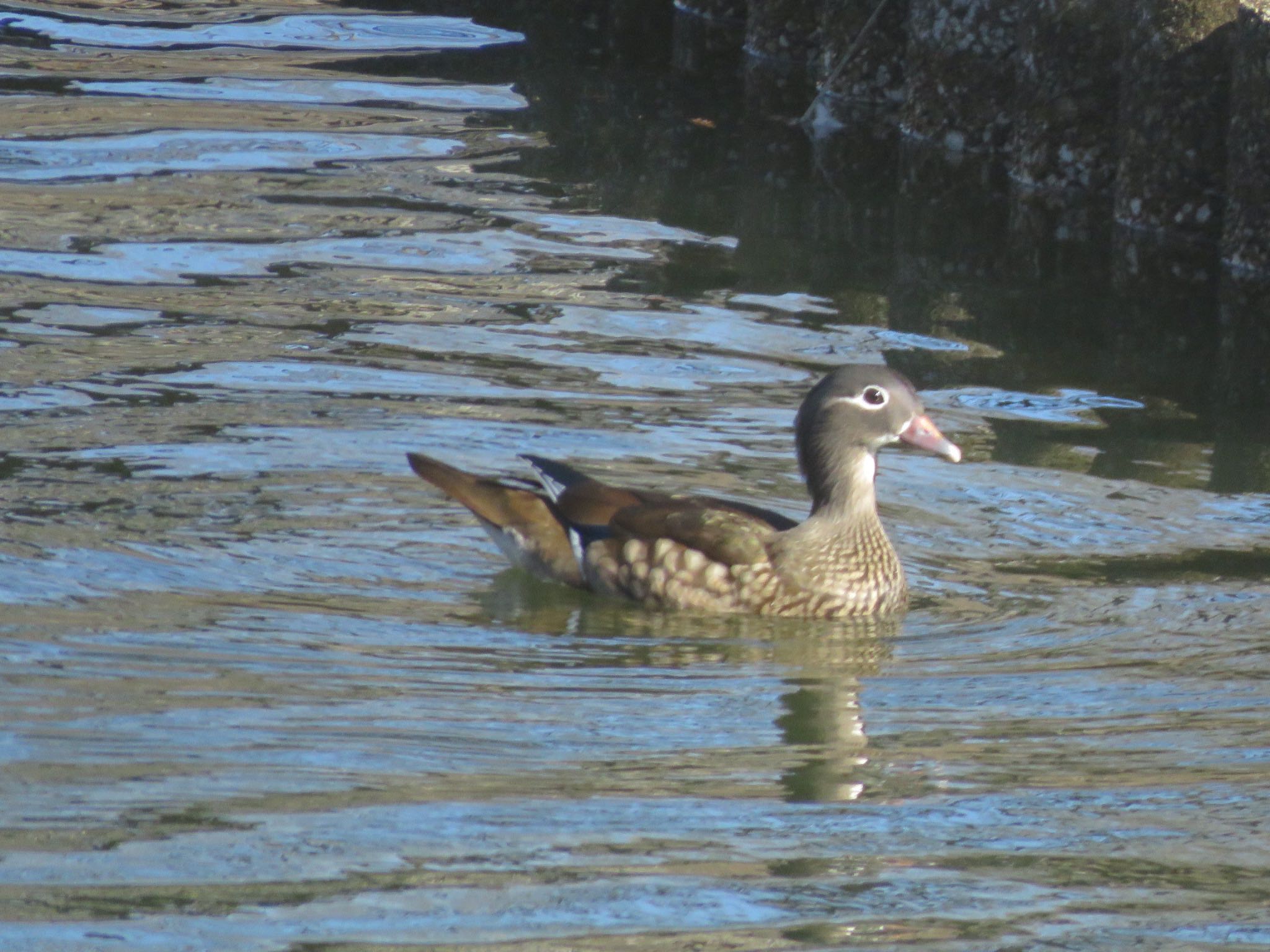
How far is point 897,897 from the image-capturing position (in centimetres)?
494

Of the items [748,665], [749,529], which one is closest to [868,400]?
[749,529]

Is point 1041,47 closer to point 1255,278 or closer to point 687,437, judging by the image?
point 1255,278

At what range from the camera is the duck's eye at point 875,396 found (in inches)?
299

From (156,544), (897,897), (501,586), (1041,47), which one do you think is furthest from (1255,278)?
(897,897)

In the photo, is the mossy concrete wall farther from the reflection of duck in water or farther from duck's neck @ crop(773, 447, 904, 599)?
the reflection of duck in water

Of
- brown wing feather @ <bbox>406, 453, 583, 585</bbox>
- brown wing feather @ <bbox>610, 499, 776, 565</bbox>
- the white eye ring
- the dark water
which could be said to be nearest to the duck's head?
the white eye ring

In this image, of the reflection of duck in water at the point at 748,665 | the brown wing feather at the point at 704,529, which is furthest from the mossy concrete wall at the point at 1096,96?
the reflection of duck in water at the point at 748,665

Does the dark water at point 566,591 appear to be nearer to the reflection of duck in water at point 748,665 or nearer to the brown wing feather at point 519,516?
the reflection of duck in water at point 748,665

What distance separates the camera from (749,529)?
757 centimetres

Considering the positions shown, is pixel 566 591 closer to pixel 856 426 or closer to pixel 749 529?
pixel 749 529

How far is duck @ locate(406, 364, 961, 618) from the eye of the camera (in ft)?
24.7

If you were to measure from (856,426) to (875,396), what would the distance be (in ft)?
0.43

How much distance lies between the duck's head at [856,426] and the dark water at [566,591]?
54 centimetres

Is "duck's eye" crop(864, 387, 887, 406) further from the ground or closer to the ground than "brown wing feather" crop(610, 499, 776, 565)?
further from the ground
